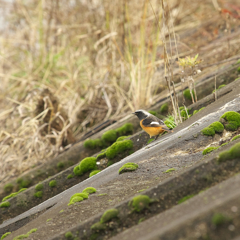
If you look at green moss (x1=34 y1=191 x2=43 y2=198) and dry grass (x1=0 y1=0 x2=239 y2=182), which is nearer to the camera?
green moss (x1=34 y1=191 x2=43 y2=198)

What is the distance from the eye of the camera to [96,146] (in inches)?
247

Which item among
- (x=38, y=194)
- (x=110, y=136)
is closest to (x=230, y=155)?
(x=38, y=194)

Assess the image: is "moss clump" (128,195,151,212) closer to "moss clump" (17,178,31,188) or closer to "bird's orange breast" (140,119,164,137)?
"bird's orange breast" (140,119,164,137)

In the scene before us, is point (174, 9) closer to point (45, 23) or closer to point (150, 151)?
point (45, 23)

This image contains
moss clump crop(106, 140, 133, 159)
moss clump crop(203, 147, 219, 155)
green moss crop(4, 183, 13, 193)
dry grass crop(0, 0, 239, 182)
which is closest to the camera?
moss clump crop(203, 147, 219, 155)

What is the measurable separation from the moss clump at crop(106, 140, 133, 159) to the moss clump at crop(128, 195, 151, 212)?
2.52 meters

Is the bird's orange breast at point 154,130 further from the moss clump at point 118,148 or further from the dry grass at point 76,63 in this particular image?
the dry grass at point 76,63

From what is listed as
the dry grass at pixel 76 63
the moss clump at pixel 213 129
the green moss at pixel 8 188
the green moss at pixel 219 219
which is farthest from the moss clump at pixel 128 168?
the green moss at pixel 8 188

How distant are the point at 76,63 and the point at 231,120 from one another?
670 centimetres

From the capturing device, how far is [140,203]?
97.9 inches

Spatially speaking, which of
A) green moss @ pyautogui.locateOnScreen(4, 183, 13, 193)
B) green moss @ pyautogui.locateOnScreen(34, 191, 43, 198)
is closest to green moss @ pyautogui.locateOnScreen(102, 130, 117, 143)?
green moss @ pyautogui.locateOnScreen(34, 191, 43, 198)

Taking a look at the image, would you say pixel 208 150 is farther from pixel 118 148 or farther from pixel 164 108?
pixel 164 108

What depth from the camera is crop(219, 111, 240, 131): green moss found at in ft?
12.8

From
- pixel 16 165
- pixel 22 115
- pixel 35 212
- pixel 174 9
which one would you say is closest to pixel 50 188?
pixel 35 212
